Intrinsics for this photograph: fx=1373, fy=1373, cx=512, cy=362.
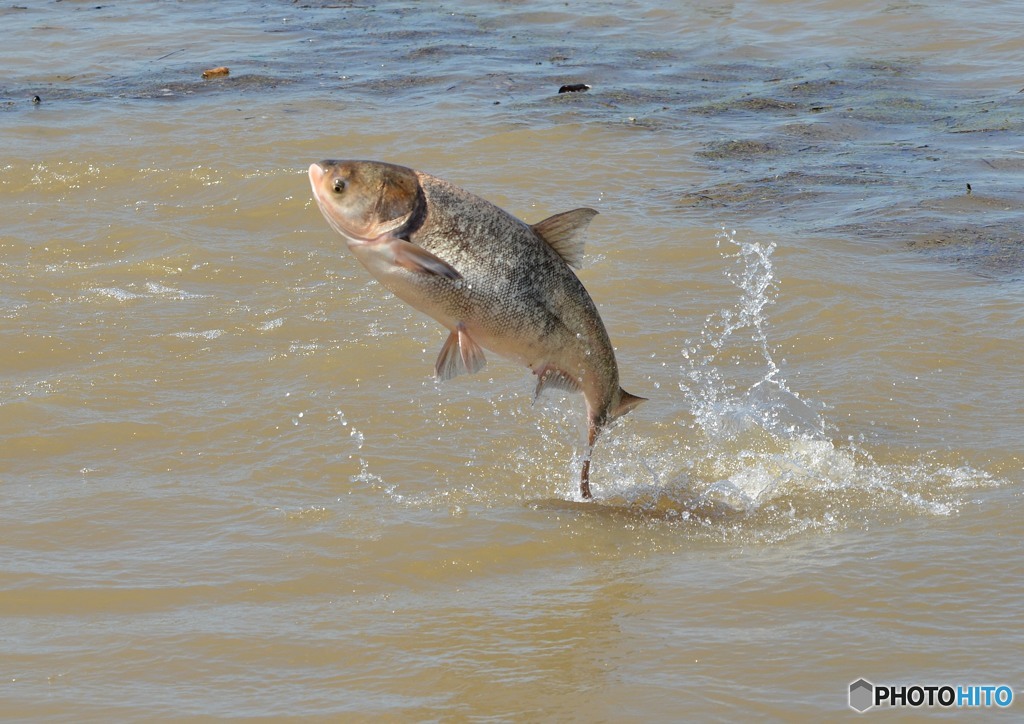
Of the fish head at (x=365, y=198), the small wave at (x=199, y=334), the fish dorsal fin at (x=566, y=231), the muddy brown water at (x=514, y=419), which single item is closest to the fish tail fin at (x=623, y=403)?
the muddy brown water at (x=514, y=419)

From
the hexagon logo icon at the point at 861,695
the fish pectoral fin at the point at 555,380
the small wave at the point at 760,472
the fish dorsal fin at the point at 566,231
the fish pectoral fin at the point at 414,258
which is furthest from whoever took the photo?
the small wave at the point at 760,472

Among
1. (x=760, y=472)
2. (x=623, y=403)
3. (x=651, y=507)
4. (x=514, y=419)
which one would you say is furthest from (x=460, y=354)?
(x=514, y=419)

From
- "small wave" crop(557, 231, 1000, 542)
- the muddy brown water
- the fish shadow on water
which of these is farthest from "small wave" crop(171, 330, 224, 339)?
the fish shadow on water

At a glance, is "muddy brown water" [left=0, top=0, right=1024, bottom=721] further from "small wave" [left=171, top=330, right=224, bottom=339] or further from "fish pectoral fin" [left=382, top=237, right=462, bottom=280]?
"fish pectoral fin" [left=382, top=237, right=462, bottom=280]

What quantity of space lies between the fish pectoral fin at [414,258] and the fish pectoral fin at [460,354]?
266 millimetres

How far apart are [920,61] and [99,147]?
338 inches

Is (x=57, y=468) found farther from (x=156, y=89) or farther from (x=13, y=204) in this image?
(x=156, y=89)

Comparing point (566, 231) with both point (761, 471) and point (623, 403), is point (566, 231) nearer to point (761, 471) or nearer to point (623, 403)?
point (623, 403)

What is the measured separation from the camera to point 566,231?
462 cm

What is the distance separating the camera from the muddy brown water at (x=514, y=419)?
14.7 feet

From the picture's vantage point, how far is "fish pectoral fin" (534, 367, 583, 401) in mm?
4852

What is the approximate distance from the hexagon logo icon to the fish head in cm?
201

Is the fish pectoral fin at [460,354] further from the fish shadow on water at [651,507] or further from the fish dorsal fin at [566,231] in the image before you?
the fish shadow on water at [651,507]

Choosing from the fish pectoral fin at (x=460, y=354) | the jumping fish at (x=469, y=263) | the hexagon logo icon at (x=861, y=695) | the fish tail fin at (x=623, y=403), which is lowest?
the hexagon logo icon at (x=861, y=695)
